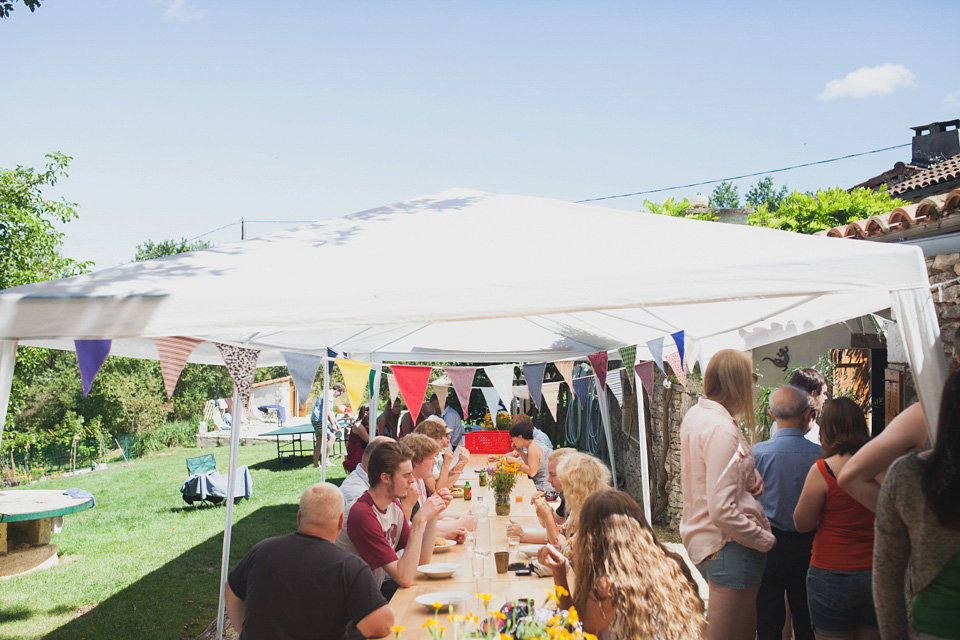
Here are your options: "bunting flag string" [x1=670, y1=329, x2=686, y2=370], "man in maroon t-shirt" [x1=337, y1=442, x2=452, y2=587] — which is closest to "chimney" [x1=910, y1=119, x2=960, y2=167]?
"bunting flag string" [x1=670, y1=329, x2=686, y2=370]

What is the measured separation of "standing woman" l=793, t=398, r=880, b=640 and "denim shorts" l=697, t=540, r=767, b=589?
25 centimetres

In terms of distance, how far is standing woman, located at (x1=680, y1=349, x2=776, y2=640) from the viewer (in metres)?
2.86

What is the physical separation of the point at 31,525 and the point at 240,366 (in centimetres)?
477

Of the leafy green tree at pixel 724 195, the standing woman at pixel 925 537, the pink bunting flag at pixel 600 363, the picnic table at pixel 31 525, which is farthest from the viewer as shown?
the leafy green tree at pixel 724 195

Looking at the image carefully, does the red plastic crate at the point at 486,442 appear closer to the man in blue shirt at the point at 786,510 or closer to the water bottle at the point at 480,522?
the water bottle at the point at 480,522

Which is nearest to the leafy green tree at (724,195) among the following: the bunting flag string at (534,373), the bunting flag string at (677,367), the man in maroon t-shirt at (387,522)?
the bunting flag string at (534,373)

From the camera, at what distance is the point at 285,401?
94.9 ft

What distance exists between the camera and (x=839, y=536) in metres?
2.90

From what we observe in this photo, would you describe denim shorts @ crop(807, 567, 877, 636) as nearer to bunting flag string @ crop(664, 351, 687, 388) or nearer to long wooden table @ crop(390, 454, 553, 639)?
long wooden table @ crop(390, 454, 553, 639)

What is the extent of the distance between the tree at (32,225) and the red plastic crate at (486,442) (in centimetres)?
649

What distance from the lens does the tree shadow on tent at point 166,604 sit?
18.0 ft

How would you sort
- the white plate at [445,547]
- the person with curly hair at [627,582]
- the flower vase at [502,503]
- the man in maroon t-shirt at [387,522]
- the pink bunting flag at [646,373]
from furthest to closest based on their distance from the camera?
the pink bunting flag at [646,373]
the flower vase at [502,503]
the white plate at [445,547]
the man in maroon t-shirt at [387,522]
the person with curly hair at [627,582]

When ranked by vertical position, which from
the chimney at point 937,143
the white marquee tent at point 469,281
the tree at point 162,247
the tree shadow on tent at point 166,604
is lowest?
the tree shadow on tent at point 166,604

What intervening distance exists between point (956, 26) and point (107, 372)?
81.9 ft
